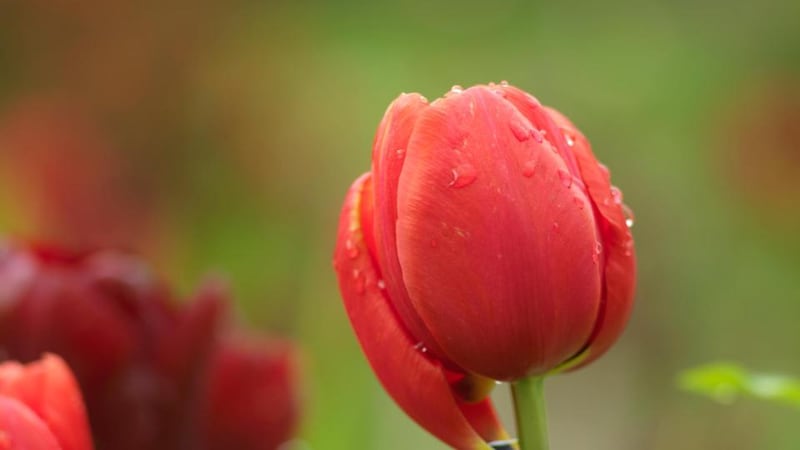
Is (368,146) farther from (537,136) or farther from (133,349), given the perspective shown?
(537,136)

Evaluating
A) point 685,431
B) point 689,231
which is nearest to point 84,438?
point 685,431

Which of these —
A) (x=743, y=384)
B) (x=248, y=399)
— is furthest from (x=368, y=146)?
(x=743, y=384)

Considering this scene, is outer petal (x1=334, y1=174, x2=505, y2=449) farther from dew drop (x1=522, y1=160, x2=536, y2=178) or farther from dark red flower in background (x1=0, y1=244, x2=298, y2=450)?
dark red flower in background (x1=0, y1=244, x2=298, y2=450)

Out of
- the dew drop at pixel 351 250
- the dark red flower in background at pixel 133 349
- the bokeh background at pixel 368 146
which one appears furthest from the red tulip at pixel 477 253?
the bokeh background at pixel 368 146

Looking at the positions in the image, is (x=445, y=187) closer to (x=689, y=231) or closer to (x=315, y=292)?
(x=315, y=292)

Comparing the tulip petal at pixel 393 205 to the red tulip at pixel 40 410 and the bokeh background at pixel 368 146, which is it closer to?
the red tulip at pixel 40 410

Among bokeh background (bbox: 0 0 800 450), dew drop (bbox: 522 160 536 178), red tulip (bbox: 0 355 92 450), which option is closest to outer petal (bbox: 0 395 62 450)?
red tulip (bbox: 0 355 92 450)
